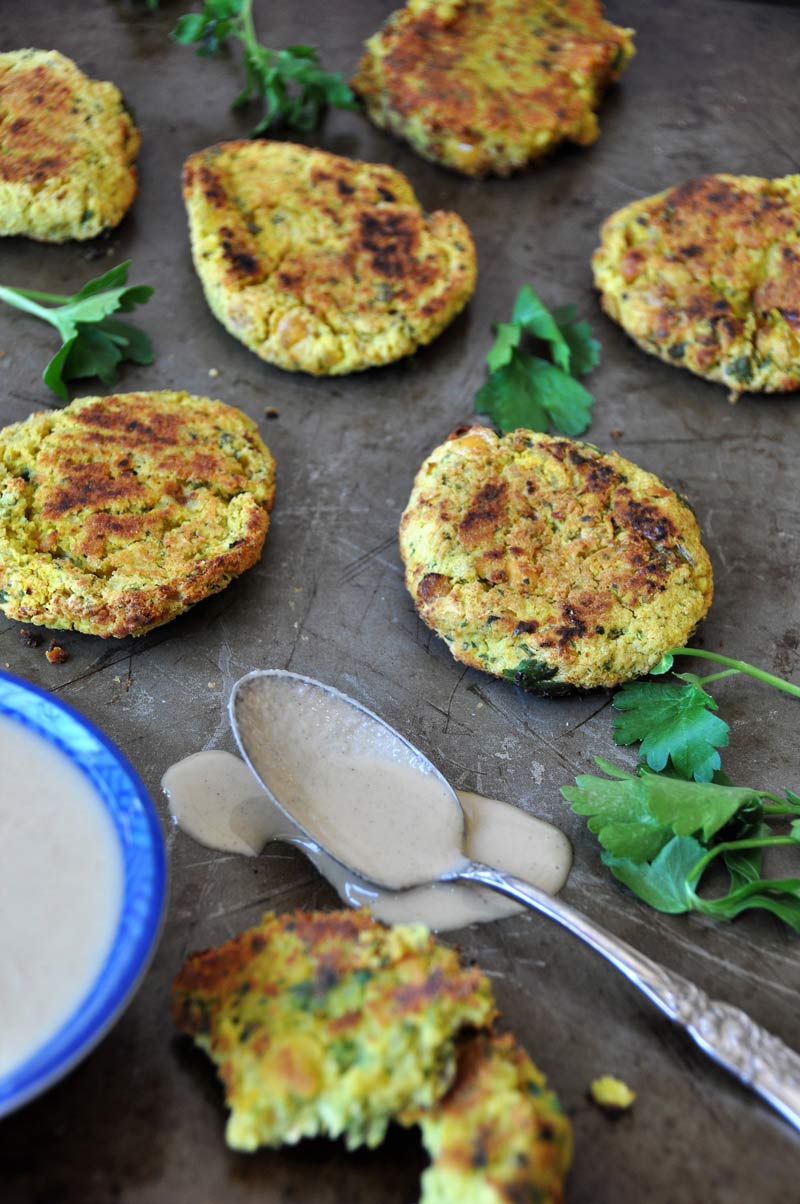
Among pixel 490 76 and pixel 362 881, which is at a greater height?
pixel 490 76

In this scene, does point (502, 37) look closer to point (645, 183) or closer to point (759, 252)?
point (645, 183)

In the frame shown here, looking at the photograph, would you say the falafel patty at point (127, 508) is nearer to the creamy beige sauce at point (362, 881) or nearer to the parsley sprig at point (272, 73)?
the creamy beige sauce at point (362, 881)

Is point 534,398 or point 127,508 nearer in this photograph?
point 127,508

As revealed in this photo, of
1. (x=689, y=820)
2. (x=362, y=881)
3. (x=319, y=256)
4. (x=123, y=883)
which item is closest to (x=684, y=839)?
(x=689, y=820)

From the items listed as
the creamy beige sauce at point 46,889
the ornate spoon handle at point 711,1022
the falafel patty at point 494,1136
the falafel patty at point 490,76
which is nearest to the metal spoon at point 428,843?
the ornate spoon handle at point 711,1022

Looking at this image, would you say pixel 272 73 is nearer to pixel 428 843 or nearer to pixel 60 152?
pixel 60 152
